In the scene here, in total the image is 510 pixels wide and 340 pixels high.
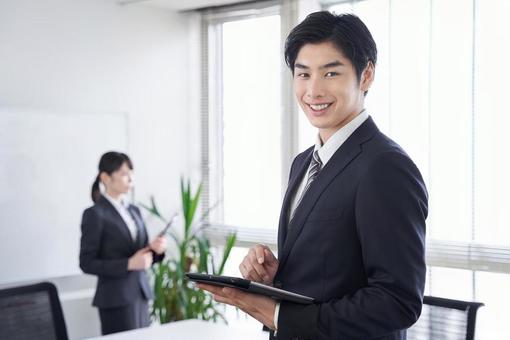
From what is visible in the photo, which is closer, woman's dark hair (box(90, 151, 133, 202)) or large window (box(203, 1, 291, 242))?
woman's dark hair (box(90, 151, 133, 202))

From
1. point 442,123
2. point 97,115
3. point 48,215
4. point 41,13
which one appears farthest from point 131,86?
point 442,123

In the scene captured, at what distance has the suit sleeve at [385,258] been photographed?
1408mm

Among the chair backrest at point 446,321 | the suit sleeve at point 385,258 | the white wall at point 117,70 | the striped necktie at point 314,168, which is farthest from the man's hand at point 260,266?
the white wall at point 117,70

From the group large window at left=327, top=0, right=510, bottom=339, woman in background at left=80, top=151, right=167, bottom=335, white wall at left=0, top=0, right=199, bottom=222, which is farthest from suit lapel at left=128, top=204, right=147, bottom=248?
large window at left=327, top=0, right=510, bottom=339

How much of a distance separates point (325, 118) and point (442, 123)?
2.35m

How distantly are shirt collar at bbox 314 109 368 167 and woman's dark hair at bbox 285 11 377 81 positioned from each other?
0.33ft

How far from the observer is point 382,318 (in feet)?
4.68

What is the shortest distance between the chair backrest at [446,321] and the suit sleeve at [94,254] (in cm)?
185

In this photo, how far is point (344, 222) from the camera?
59.1 inches

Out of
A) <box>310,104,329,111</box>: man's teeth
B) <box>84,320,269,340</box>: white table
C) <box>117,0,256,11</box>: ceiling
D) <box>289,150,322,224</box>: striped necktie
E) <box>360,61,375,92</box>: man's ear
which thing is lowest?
<box>84,320,269,340</box>: white table

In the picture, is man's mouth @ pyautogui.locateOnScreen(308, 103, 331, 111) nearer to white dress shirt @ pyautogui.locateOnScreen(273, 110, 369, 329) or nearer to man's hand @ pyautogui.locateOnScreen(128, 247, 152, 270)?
white dress shirt @ pyautogui.locateOnScreen(273, 110, 369, 329)

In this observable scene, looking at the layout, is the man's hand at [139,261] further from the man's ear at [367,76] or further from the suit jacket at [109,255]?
the man's ear at [367,76]

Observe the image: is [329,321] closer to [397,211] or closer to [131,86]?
[397,211]

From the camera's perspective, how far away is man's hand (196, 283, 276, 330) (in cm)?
154
